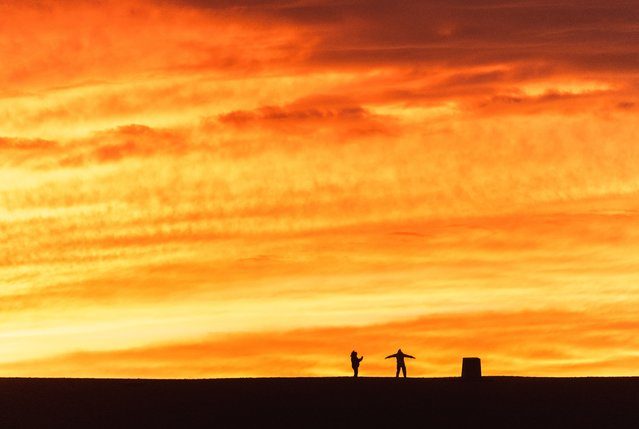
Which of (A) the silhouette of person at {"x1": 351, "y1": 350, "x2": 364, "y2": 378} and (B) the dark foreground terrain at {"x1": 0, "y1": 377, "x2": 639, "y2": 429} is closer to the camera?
(B) the dark foreground terrain at {"x1": 0, "y1": 377, "x2": 639, "y2": 429}

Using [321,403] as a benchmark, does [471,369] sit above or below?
above

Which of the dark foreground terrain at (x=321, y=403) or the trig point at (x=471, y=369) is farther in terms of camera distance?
the trig point at (x=471, y=369)

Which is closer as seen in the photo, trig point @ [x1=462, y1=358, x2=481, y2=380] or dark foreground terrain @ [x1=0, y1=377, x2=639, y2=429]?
dark foreground terrain @ [x1=0, y1=377, x2=639, y2=429]

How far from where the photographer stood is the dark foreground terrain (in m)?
63.4

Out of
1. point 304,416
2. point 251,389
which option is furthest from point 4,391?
point 304,416

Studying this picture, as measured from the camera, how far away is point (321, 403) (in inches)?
2685

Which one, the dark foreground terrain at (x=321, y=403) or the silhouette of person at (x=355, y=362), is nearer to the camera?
the dark foreground terrain at (x=321, y=403)

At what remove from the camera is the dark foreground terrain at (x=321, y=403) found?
63375 mm

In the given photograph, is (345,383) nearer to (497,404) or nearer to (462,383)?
(462,383)

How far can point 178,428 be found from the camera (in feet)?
204

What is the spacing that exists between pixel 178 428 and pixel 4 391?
47.3 ft

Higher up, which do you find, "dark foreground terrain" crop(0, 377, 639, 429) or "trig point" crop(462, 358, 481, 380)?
"trig point" crop(462, 358, 481, 380)

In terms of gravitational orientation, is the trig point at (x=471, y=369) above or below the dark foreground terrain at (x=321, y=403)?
above

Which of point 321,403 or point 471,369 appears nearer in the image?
point 321,403
